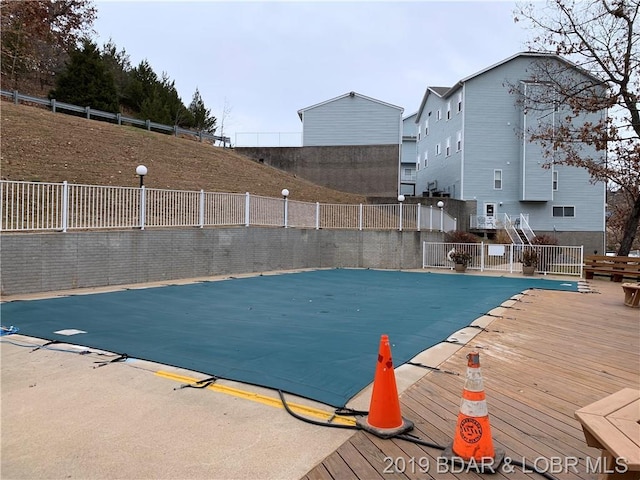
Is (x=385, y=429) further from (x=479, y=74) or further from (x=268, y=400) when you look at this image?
(x=479, y=74)

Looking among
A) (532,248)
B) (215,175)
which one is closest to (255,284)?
(532,248)

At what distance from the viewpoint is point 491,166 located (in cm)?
2723

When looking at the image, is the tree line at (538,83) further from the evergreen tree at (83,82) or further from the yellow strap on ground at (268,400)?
the yellow strap on ground at (268,400)

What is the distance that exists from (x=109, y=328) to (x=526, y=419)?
5.30 m

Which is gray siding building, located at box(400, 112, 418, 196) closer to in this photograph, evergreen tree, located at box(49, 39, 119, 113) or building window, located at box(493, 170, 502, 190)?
building window, located at box(493, 170, 502, 190)

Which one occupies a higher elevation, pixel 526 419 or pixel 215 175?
pixel 215 175

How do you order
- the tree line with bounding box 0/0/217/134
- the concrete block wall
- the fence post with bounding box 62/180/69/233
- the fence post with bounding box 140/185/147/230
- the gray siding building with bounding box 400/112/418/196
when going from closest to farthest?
the concrete block wall
the fence post with bounding box 62/180/69/233
the fence post with bounding box 140/185/147/230
the tree line with bounding box 0/0/217/134
the gray siding building with bounding box 400/112/418/196

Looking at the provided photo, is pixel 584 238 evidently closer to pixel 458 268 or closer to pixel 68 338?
pixel 458 268

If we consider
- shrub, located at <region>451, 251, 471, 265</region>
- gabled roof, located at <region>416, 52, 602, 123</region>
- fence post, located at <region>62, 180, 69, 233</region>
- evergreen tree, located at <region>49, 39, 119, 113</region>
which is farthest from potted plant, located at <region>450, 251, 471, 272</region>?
evergreen tree, located at <region>49, 39, 119, 113</region>

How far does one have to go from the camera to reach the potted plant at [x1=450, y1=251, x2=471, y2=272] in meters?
17.5

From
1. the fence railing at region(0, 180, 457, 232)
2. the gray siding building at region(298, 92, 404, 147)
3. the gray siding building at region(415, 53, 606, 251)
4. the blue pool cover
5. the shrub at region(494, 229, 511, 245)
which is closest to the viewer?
the blue pool cover

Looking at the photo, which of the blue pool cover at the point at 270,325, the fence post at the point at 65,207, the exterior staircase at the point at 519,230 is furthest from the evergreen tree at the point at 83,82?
the exterior staircase at the point at 519,230

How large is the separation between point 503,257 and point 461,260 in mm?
2113

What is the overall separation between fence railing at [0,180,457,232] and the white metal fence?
46.6 inches
